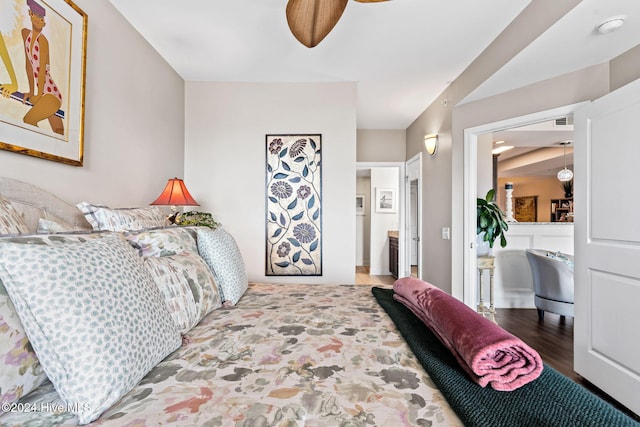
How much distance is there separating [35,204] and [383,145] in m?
4.37

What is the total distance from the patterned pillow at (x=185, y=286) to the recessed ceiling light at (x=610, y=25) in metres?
2.64

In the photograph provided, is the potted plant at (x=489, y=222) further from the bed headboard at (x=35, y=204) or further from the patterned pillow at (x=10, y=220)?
the patterned pillow at (x=10, y=220)

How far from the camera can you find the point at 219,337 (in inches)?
44.2

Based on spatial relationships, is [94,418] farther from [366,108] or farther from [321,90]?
[366,108]

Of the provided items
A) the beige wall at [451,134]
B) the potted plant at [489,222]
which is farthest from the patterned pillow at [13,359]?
the potted plant at [489,222]

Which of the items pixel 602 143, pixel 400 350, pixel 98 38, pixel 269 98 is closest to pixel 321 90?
pixel 269 98

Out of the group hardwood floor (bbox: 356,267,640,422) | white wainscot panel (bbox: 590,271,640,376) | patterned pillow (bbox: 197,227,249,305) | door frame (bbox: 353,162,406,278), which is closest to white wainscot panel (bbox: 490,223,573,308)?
hardwood floor (bbox: 356,267,640,422)

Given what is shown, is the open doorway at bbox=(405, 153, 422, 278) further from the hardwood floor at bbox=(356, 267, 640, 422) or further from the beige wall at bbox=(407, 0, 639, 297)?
the hardwood floor at bbox=(356, 267, 640, 422)

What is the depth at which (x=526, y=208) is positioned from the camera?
9.02m

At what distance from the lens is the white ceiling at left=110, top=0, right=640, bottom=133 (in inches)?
76.4

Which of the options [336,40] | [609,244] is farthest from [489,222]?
[336,40]

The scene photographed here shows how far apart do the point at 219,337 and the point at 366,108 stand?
3.48 metres

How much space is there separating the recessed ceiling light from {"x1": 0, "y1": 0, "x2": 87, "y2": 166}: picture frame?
301 centimetres

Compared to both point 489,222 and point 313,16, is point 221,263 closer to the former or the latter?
point 313,16
